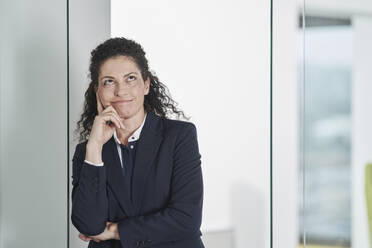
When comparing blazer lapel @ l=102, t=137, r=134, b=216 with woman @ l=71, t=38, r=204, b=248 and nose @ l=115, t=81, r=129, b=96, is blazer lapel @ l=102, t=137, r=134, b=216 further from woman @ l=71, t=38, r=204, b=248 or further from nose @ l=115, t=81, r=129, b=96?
nose @ l=115, t=81, r=129, b=96

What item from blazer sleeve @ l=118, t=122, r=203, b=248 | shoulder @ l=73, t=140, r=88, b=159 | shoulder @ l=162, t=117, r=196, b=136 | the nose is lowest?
blazer sleeve @ l=118, t=122, r=203, b=248

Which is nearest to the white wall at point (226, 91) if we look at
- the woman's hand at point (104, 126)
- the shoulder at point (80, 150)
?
the woman's hand at point (104, 126)

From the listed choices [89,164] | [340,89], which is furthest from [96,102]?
[340,89]

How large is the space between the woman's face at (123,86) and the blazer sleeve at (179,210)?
0.14m

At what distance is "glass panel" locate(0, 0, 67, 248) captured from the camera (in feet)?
4.29

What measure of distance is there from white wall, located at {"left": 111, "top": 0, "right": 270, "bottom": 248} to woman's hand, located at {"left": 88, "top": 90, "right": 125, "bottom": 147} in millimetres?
150

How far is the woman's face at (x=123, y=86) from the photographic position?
1156 millimetres

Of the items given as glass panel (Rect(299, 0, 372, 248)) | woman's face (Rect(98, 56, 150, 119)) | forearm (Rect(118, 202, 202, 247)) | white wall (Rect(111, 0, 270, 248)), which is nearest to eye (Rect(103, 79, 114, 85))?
woman's face (Rect(98, 56, 150, 119))

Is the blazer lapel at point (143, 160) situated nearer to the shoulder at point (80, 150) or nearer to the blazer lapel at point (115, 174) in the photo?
the blazer lapel at point (115, 174)

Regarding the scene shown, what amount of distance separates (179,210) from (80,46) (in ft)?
1.66

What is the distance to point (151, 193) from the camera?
114cm

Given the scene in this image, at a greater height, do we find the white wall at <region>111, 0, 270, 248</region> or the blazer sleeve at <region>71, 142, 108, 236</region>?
the white wall at <region>111, 0, 270, 248</region>

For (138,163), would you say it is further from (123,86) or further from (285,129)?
(285,129)

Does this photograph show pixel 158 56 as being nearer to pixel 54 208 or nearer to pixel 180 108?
pixel 180 108
